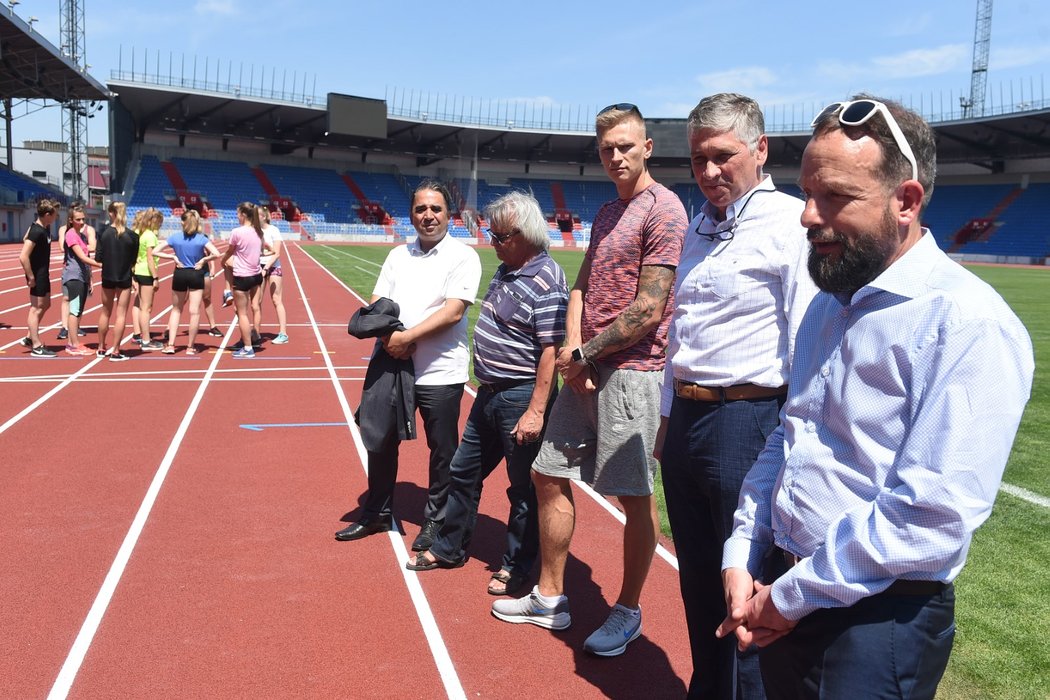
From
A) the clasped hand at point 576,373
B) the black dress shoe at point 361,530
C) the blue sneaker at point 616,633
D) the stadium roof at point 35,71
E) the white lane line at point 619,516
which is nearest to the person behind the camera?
the clasped hand at point 576,373

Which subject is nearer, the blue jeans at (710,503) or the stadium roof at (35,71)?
the blue jeans at (710,503)

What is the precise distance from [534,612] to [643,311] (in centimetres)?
158

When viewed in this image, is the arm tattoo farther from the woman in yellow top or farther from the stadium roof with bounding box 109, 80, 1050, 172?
the stadium roof with bounding box 109, 80, 1050, 172

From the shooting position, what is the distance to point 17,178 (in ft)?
138

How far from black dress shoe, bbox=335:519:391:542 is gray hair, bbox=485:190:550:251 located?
6.54 ft

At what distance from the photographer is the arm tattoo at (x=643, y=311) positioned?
2986mm

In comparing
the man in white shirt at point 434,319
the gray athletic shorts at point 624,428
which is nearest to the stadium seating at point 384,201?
the man in white shirt at point 434,319

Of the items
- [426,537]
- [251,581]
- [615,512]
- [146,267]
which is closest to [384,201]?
[146,267]

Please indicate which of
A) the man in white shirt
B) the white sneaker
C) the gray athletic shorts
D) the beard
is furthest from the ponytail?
the beard

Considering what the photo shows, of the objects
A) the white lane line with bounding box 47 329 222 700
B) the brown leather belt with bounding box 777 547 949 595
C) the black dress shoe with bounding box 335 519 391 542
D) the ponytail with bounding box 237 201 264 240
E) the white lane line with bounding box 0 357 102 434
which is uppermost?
the ponytail with bounding box 237 201 264 240

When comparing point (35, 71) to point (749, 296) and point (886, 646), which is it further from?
point (886, 646)

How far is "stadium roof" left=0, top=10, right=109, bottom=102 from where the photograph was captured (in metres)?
33.0

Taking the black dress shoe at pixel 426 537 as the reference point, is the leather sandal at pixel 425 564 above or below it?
below

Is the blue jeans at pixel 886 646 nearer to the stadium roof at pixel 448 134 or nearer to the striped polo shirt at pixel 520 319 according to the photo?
the striped polo shirt at pixel 520 319
